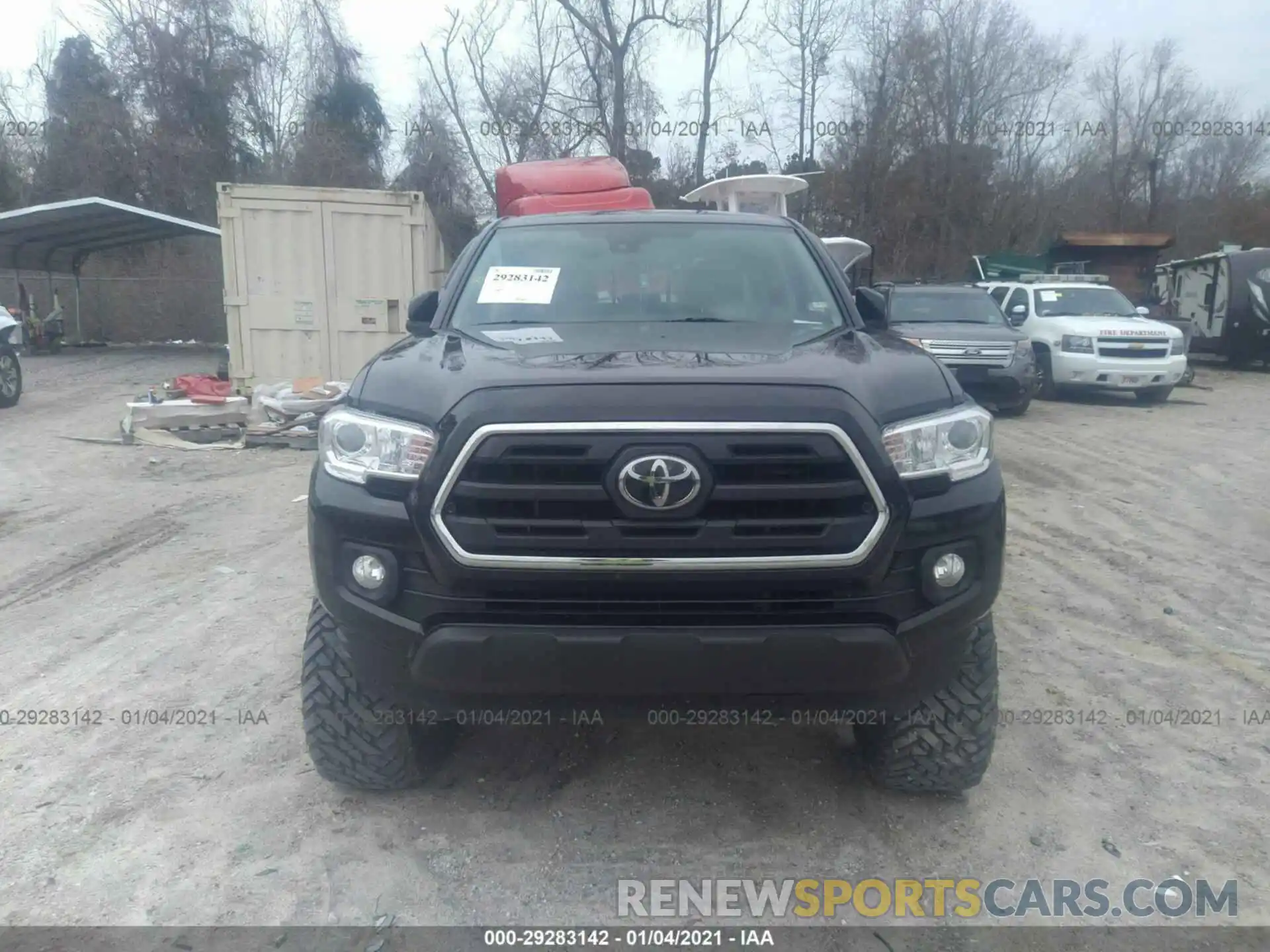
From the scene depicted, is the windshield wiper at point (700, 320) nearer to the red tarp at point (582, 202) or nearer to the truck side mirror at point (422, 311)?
the truck side mirror at point (422, 311)

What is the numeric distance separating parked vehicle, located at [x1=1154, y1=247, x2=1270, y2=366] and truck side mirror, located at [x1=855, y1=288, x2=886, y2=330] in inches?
676

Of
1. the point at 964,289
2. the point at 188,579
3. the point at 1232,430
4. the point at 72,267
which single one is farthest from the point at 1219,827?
the point at 72,267

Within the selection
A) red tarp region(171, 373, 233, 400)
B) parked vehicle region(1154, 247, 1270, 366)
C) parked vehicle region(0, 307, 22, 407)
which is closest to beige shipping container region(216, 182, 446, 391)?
red tarp region(171, 373, 233, 400)

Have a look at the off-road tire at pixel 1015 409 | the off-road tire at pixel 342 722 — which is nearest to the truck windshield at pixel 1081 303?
the off-road tire at pixel 1015 409

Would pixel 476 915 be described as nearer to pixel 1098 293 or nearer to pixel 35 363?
pixel 1098 293

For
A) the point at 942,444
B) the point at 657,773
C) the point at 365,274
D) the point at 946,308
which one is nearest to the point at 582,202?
the point at 365,274

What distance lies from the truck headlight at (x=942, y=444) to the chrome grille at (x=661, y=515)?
0.46 ft

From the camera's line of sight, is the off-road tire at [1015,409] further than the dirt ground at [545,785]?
Yes

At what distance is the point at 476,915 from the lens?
8.23 feet

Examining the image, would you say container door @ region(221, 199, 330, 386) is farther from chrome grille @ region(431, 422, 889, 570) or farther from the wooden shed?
the wooden shed

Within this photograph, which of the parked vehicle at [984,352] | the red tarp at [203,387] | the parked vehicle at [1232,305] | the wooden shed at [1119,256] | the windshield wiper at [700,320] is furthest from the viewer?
the wooden shed at [1119,256]

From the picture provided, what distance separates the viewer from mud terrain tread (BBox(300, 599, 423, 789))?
2789mm

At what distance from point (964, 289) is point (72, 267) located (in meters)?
18.3

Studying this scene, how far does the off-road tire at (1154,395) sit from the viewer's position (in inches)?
509
